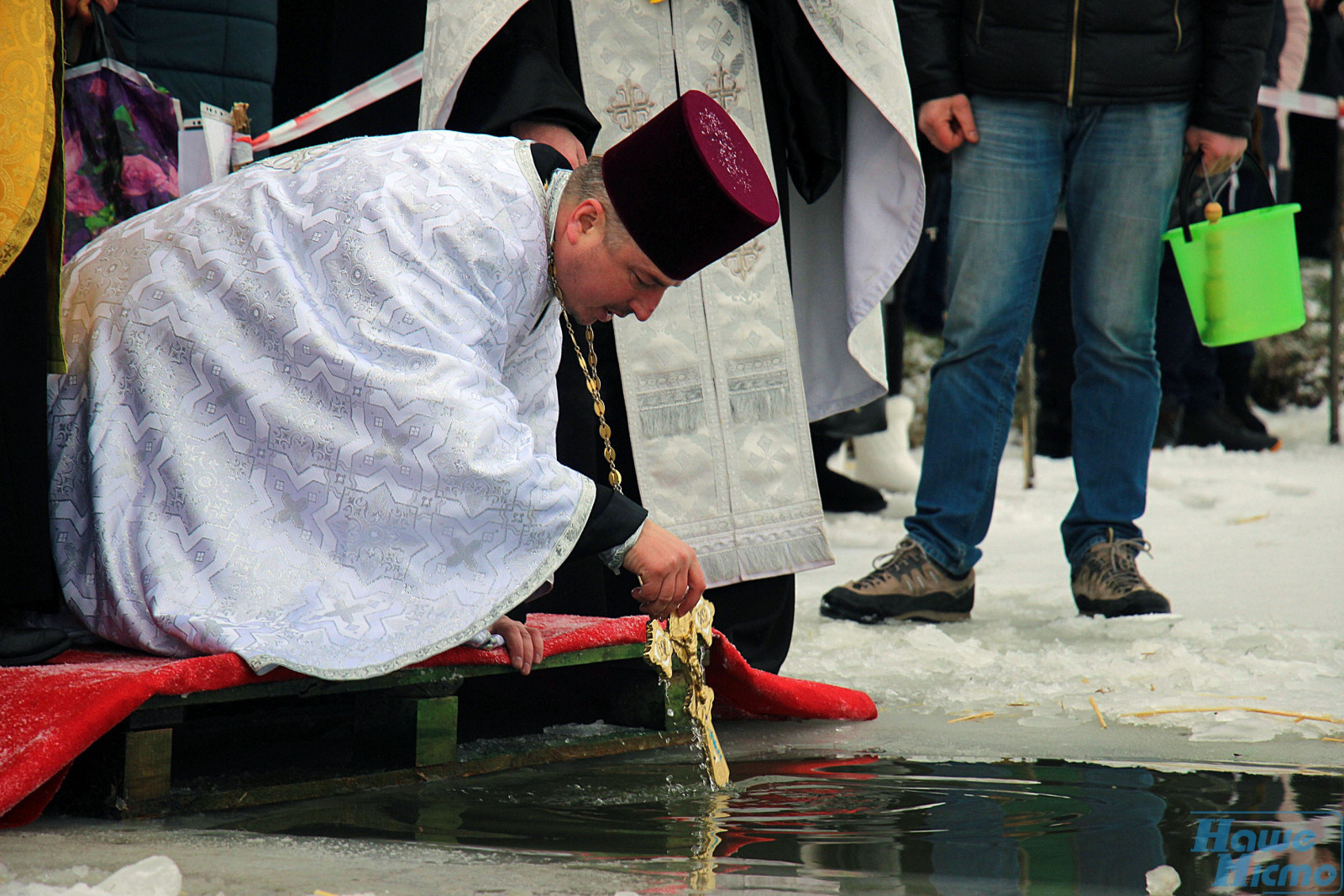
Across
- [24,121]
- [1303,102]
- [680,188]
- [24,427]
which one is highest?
[24,121]

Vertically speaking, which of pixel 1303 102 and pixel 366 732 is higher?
pixel 1303 102

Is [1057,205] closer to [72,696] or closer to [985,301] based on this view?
[985,301]

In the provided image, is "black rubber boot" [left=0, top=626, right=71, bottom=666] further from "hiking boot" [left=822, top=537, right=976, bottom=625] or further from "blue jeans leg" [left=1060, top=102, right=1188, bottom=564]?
"blue jeans leg" [left=1060, top=102, right=1188, bottom=564]

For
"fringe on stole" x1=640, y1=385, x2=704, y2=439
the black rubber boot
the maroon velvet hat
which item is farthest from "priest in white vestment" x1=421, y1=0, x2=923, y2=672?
the black rubber boot

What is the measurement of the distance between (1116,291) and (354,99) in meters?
2.16

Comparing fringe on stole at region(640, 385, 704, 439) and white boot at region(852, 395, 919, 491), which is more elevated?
fringe on stole at region(640, 385, 704, 439)

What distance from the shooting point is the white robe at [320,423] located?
2.24 metres

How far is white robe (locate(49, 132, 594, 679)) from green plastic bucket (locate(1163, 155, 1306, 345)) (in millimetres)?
2307

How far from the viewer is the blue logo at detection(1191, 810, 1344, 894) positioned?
178 cm

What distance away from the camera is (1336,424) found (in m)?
7.91

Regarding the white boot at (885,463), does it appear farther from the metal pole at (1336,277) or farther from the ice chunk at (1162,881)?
the ice chunk at (1162,881)

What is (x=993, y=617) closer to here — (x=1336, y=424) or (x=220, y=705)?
(x=220, y=705)

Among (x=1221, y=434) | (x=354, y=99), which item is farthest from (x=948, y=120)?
(x=1221, y=434)

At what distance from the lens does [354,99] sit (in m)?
4.09
